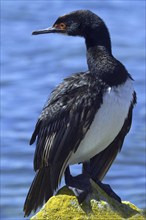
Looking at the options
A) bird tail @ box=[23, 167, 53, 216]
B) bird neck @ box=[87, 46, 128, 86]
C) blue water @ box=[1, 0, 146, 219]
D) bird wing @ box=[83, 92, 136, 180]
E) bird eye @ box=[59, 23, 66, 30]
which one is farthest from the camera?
blue water @ box=[1, 0, 146, 219]

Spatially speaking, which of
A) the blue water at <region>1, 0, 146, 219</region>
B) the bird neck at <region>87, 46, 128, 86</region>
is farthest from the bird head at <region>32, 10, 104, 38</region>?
the blue water at <region>1, 0, 146, 219</region>

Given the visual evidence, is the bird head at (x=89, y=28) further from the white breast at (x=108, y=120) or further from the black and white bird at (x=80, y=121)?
the white breast at (x=108, y=120)

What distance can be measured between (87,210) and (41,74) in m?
15.5

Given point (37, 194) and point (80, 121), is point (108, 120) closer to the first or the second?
point (80, 121)

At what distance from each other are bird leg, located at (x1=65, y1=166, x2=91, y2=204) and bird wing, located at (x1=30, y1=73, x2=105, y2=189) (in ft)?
0.52

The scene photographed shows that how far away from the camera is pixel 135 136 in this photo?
2333cm

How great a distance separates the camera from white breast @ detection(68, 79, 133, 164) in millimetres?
11578

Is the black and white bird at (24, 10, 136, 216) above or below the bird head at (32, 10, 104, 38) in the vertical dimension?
below

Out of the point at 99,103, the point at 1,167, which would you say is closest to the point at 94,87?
the point at 99,103

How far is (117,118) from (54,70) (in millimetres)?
14579

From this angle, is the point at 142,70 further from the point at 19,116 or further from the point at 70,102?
the point at 70,102

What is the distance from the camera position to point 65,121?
11711mm

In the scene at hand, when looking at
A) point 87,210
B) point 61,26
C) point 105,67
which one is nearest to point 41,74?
point 61,26

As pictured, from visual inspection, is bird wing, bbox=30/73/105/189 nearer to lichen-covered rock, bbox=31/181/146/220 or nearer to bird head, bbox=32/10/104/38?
bird head, bbox=32/10/104/38
